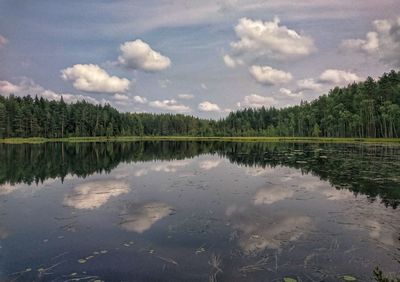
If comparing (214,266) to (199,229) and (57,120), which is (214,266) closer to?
(199,229)

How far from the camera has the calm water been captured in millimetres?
10312

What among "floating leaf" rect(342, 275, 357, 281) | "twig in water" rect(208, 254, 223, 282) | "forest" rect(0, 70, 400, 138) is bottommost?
"floating leaf" rect(342, 275, 357, 281)

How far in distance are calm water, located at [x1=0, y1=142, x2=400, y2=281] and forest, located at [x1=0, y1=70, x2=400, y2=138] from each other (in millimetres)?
76814

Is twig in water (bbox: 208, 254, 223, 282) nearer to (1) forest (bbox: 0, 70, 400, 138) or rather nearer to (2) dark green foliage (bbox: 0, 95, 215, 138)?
(1) forest (bbox: 0, 70, 400, 138)

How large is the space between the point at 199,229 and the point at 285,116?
16461cm

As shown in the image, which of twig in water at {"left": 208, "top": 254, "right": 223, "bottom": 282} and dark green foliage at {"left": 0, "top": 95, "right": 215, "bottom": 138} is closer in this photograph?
twig in water at {"left": 208, "top": 254, "right": 223, "bottom": 282}

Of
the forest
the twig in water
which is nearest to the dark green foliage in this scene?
the forest

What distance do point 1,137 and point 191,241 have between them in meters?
125

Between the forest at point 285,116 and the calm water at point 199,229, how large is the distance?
76814 mm

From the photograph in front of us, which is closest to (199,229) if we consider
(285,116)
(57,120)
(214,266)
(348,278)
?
(214,266)

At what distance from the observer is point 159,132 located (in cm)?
19562

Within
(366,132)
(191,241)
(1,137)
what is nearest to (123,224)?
(191,241)

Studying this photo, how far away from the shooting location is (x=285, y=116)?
172m

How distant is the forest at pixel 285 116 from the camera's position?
9488 centimetres
